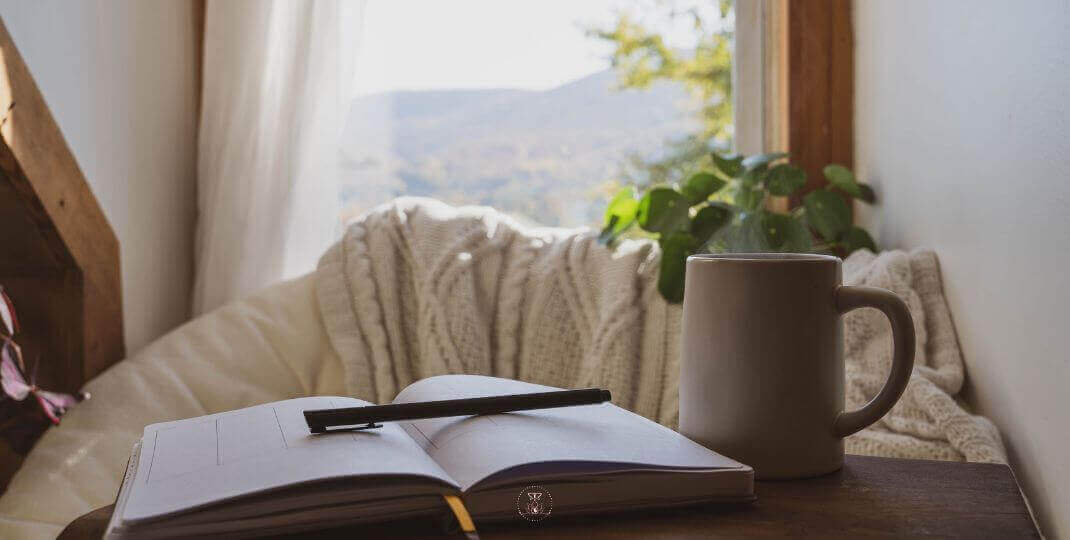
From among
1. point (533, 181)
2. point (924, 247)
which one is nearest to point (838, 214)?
point (924, 247)

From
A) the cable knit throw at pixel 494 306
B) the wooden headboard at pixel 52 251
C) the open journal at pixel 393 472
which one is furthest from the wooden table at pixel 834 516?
the wooden headboard at pixel 52 251

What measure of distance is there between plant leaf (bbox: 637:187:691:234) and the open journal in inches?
33.8

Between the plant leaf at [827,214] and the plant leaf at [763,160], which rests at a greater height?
the plant leaf at [763,160]

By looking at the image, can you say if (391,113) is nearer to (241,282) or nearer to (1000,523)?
(241,282)

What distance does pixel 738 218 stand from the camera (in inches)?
56.2

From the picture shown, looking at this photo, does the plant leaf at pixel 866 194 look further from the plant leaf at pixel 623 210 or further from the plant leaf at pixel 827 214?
the plant leaf at pixel 623 210

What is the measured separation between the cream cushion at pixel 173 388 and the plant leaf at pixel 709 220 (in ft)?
2.17

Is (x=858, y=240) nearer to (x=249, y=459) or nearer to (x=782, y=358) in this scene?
(x=782, y=358)

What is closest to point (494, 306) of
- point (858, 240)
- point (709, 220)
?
point (709, 220)

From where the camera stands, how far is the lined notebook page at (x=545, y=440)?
1.60 feet

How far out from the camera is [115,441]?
4.17 ft

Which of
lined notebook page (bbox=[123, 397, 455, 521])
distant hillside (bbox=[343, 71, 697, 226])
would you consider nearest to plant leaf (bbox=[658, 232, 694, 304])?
distant hillside (bbox=[343, 71, 697, 226])

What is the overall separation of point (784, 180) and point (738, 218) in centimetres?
11

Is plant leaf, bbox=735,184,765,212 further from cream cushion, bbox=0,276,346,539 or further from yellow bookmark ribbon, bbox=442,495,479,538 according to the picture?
yellow bookmark ribbon, bbox=442,495,479,538
